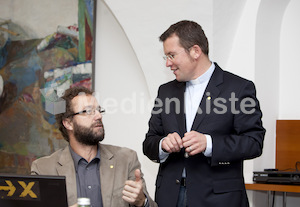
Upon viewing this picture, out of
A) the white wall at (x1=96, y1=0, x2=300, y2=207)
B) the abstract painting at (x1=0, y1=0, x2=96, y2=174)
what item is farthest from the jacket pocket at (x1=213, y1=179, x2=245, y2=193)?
the abstract painting at (x1=0, y1=0, x2=96, y2=174)

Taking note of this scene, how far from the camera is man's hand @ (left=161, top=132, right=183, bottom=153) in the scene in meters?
2.50

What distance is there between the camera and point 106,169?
2.69 metres

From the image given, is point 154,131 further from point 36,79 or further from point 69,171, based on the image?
point 36,79

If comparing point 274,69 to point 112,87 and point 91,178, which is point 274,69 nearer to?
point 112,87

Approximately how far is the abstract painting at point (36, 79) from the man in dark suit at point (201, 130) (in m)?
2.23

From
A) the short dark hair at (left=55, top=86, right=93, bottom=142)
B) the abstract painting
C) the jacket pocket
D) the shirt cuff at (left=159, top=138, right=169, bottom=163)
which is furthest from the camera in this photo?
the abstract painting

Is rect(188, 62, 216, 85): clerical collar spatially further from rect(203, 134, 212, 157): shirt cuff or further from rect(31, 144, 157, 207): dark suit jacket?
rect(31, 144, 157, 207): dark suit jacket

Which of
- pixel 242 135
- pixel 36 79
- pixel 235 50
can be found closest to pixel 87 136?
pixel 242 135

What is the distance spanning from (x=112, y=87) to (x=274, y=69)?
171 cm

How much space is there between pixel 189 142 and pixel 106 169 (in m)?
0.54

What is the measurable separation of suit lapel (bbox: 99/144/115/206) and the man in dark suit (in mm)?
245

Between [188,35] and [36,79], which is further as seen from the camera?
[36,79]

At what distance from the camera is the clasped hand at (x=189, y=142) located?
2.47 meters

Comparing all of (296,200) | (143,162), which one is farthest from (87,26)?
(296,200)
